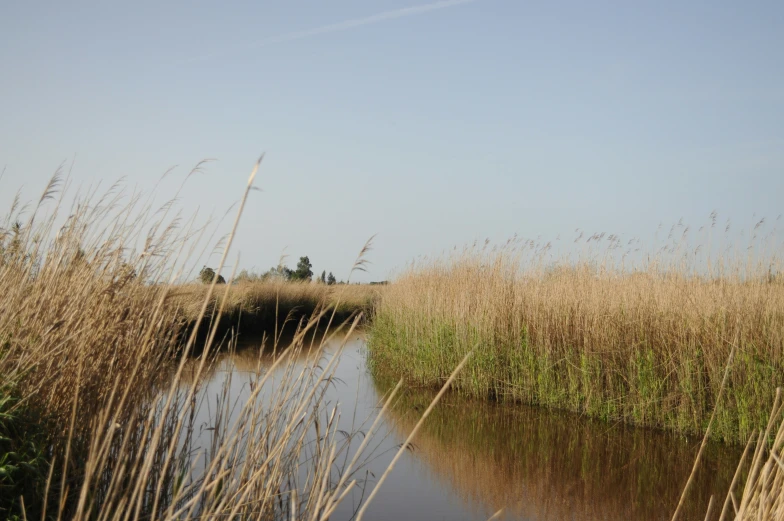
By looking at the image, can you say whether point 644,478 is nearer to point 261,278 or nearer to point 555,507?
point 555,507

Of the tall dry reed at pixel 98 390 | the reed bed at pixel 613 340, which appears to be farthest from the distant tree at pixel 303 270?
the tall dry reed at pixel 98 390

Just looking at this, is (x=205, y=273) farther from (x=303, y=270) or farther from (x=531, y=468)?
(x=303, y=270)

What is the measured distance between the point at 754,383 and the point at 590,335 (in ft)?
5.76

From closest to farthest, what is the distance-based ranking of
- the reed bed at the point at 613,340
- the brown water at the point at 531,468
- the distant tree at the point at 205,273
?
the distant tree at the point at 205,273 → the brown water at the point at 531,468 → the reed bed at the point at 613,340

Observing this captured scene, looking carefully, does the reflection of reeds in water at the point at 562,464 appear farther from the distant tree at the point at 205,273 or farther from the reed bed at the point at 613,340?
the distant tree at the point at 205,273

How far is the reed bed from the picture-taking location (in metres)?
5.85

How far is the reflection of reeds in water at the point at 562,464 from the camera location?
459 cm

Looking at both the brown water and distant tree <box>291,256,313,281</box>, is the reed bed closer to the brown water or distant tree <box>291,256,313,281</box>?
the brown water

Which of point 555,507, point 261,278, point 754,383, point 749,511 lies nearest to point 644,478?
point 555,507

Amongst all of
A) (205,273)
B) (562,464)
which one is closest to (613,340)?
(562,464)

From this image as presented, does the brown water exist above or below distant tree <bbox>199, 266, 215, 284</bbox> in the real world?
below

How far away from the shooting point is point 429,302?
9086mm

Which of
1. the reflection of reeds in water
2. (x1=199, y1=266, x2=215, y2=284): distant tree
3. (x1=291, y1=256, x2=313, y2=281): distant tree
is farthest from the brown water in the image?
(x1=291, y1=256, x2=313, y2=281): distant tree

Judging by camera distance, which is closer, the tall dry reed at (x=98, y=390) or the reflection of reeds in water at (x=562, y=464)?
the tall dry reed at (x=98, y=390)
